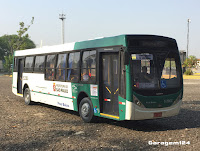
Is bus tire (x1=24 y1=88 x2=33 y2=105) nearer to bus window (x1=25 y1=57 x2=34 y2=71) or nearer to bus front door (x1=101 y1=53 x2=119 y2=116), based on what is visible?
bus window (x1=25 y1=57 x2=34 y2=71)

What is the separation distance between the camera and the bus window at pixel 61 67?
12055 mm

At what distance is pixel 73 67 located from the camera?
11.4m

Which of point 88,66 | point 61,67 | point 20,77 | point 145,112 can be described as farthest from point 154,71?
point 20,77

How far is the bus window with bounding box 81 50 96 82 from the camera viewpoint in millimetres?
10172

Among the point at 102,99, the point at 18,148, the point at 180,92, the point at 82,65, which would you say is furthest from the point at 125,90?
the point at 18,148

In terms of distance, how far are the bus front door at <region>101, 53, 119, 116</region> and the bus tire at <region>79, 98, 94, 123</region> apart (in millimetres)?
680

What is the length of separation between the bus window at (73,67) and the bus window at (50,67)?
4.69ft

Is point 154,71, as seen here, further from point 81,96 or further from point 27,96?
point 27,96

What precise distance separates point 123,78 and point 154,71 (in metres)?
0.97

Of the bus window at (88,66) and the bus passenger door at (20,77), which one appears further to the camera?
the bus passenger door at (20,77)

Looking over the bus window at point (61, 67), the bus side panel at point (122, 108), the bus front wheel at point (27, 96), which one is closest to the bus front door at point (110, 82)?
the bus side panel at point (122, 108)

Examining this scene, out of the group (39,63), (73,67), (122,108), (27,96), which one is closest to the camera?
(122,108)

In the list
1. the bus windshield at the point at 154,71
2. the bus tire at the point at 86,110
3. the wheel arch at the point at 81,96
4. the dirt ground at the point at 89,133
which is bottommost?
the dirt ground at the point at 89,133

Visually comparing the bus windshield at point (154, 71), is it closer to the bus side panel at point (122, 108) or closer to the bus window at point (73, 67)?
the bus side panel at point (122, 108)
